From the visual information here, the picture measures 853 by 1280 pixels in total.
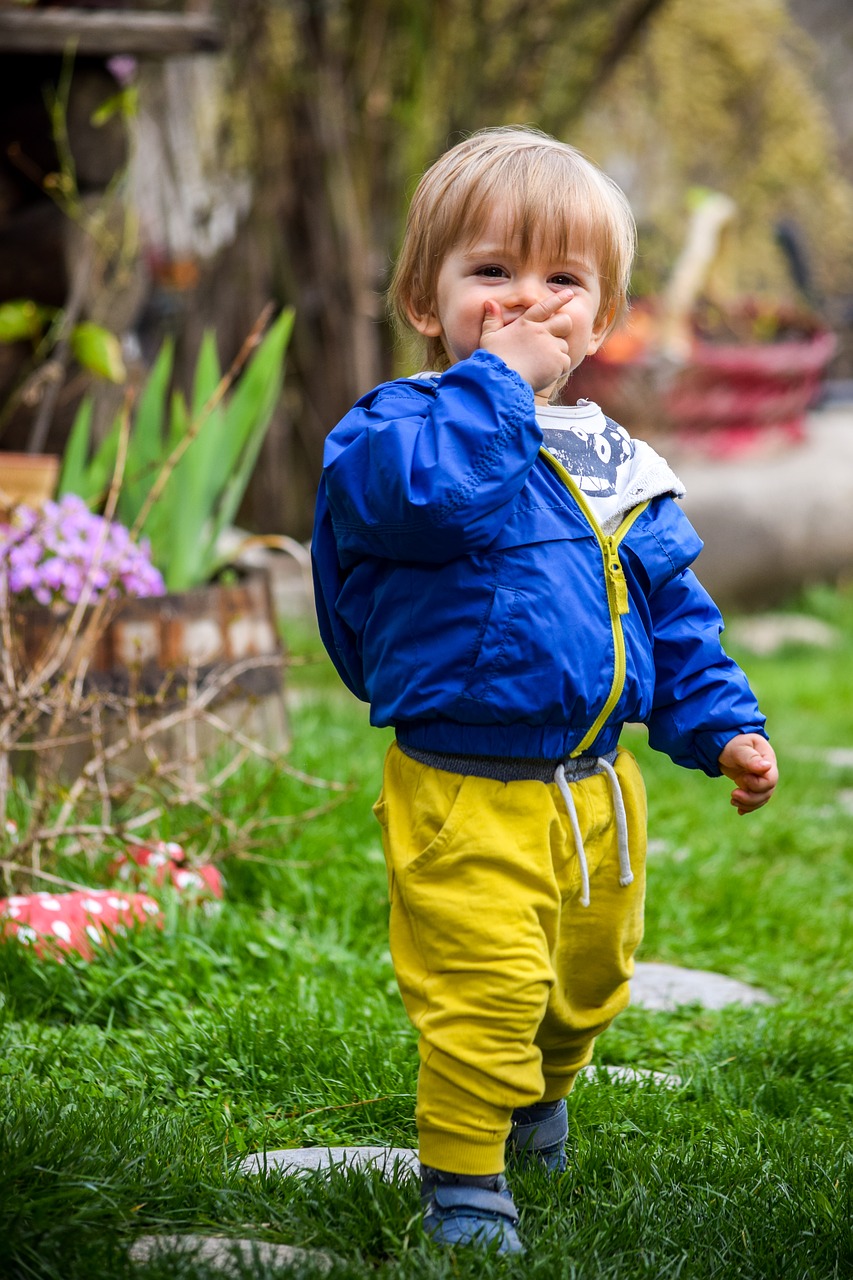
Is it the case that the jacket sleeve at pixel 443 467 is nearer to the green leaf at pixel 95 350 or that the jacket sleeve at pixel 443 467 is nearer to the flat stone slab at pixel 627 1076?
the flat stone slab at pixel 627 1076

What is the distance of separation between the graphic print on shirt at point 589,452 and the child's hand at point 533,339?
96 mm

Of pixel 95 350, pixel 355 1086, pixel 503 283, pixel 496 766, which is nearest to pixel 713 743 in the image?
pixel 496 766

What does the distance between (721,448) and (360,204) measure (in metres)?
2.28

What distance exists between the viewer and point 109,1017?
2.27 meters

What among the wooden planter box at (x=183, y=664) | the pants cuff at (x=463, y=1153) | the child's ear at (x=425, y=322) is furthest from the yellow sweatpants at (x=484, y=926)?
the wooden planter box at (x=183, y=664)

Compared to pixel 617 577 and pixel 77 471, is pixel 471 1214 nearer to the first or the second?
pixel 617 577

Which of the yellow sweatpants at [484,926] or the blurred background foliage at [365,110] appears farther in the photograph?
the blurred background foliage at [365,110]

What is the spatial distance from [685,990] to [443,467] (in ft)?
4.75

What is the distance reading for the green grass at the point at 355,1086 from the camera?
1585mm

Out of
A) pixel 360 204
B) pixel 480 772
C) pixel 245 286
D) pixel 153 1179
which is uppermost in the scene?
pixel 360 204

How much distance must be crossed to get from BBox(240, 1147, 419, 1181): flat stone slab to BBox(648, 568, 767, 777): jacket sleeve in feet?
2.08

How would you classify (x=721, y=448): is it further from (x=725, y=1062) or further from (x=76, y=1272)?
(x=76, y=1272)

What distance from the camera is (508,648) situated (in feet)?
5.27

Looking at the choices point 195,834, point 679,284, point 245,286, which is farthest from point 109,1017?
point 679,284
